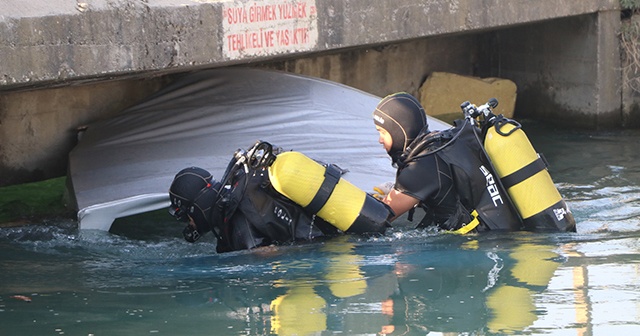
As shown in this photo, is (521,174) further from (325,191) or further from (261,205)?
(261,205)

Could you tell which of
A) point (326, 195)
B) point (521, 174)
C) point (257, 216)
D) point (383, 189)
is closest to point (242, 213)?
point (257, 216)

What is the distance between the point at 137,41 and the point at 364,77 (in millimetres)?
4399

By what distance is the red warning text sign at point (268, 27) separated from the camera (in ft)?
20.5

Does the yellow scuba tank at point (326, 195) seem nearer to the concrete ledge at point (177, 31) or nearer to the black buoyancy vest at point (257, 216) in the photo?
the black buoyancy vest at point (257, 216)

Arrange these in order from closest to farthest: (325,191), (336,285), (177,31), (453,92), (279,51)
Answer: (336,285)
(325,191)
(177,31)
(279,51)
(453,92)

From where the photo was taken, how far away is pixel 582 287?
163 inches

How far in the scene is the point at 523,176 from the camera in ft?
16.6

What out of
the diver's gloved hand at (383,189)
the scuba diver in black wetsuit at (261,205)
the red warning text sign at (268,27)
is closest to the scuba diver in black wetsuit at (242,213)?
the scuba diver in black wetsuit at (261,205)

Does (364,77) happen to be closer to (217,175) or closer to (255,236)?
(217,175)

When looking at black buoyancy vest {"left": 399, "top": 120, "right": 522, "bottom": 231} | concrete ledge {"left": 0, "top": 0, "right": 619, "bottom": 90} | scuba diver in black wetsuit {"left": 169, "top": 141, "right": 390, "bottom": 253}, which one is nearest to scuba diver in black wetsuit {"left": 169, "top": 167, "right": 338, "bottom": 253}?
scuba diver in black wetsuit {"left": 169, "top": 141, "right": 390, "bottom": 253}

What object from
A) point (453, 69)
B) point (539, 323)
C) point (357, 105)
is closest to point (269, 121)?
point (357, 105)

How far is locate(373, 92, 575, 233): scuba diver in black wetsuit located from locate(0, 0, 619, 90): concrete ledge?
1495 millimetres

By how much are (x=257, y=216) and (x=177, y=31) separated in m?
1.55

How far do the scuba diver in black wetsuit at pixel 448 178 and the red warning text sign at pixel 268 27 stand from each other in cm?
149
